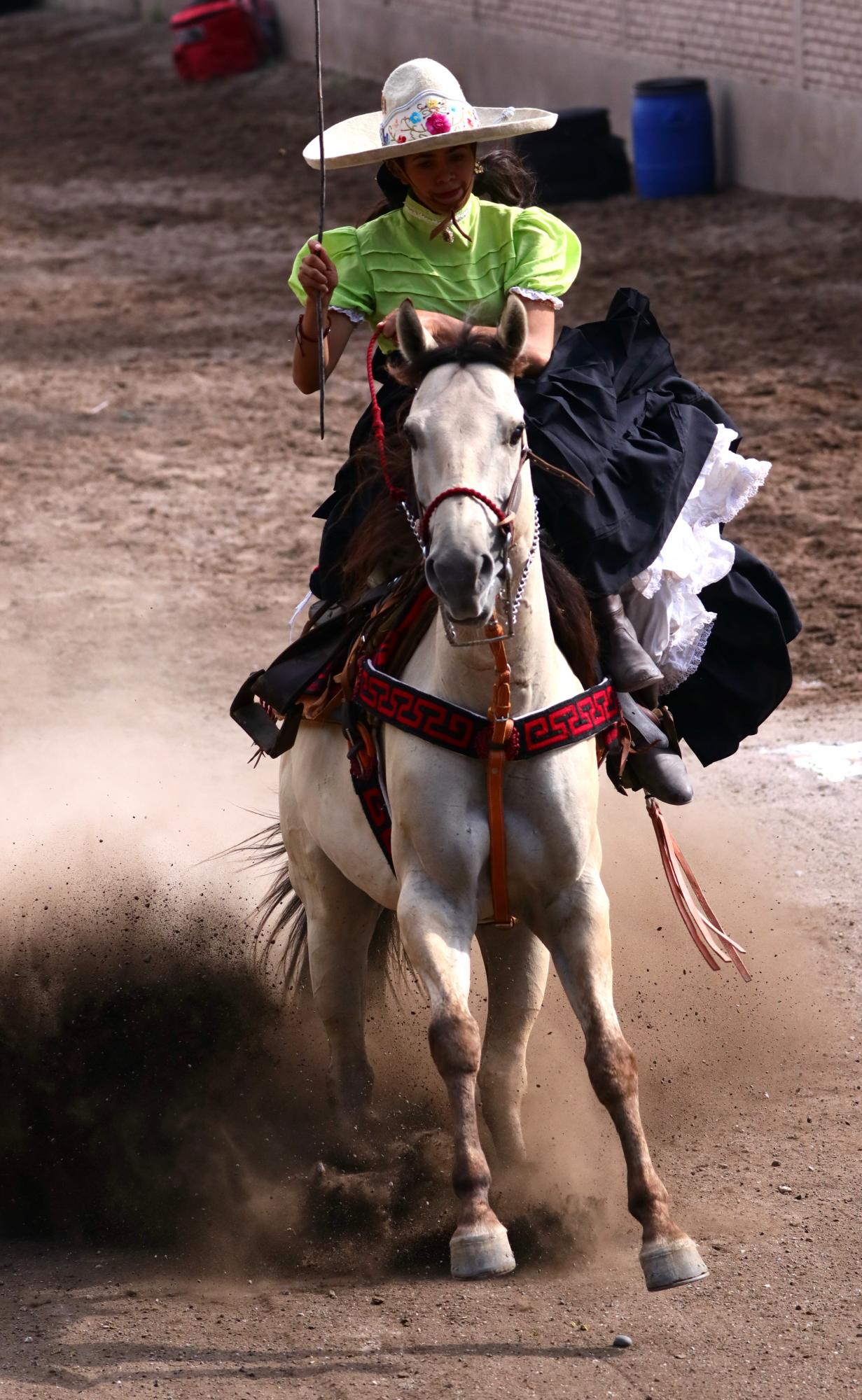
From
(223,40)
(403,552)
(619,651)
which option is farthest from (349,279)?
(223,40)

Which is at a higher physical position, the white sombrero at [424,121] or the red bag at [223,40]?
the white sombrero at [424,121]

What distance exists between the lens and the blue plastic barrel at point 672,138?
1394cm

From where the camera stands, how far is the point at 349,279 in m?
4.16

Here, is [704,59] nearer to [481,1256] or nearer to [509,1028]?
[509,1028]

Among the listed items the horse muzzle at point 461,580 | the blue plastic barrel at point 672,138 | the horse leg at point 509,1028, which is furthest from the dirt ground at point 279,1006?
the blue plastic barrel at point 672,138

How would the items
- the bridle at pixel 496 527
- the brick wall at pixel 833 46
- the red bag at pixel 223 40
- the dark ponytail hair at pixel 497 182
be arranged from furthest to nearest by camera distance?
the red bag at pixel 223 40 → the brick wall at pixel 833 46 → the dark ponytail hair at pixel 497 182 → the bridle at pixel 496 527

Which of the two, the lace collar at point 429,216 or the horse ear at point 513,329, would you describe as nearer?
the horse ear at point 513,329

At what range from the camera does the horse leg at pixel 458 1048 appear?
338 centimetres

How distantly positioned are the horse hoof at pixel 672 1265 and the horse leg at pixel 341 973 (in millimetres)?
1246

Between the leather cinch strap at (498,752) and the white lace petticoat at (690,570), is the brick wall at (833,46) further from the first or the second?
the leather cinch strap at (498,752)

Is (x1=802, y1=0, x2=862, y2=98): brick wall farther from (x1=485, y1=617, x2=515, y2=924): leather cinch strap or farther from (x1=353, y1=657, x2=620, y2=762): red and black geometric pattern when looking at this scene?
(x1=485, y1=617, x2=515, y2=924): leather cinch strap

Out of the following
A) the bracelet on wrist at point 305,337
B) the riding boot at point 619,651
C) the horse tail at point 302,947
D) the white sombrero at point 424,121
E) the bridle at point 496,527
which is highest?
the white sombrero at point 424,121

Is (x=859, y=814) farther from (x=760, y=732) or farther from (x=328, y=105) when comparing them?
(x=328, y=105)

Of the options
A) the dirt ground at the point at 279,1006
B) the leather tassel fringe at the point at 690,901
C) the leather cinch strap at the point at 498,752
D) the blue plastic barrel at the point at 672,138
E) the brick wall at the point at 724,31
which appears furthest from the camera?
the blue plastic barrel at the point at 672,138
